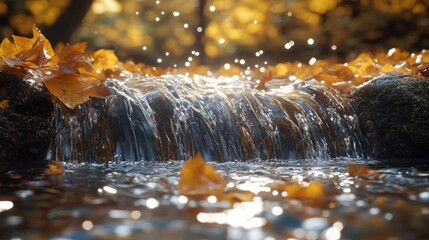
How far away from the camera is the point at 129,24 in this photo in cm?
998

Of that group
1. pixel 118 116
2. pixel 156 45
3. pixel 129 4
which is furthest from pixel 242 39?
pixel 118 116

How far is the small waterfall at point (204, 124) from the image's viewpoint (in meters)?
2.54

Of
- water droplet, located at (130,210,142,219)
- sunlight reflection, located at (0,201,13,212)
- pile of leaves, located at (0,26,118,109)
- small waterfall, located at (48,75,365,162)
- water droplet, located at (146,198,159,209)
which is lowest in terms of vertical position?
water droplet, located at (130,210,142,219)

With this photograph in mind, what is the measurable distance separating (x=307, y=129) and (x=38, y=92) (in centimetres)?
173

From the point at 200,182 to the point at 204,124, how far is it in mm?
1525

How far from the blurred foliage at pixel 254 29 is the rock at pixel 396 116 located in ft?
20.0

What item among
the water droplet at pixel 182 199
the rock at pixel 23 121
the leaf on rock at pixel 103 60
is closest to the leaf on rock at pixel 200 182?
the water droplet at pixel 182 199

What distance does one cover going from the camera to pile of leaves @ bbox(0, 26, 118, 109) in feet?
7.76

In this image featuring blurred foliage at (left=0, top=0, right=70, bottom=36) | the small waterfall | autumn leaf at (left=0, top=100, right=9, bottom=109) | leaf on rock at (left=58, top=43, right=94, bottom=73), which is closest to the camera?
autumn leaf at (left=0, top=100, right=9, bottom=109)

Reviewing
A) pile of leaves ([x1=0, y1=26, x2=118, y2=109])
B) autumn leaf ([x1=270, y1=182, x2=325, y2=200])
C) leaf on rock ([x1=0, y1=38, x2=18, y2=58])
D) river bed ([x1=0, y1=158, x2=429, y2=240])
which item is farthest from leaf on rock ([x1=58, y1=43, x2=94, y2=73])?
autumn leaf ([x1=270, y1=182, x2=325, y2=200])

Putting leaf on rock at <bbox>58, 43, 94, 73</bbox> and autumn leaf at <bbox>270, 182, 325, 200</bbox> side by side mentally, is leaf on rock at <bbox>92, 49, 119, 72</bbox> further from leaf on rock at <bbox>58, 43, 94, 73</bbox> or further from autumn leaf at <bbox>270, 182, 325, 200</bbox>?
autumn leaf at <bbox>270, 182, 325, 200</bbox>

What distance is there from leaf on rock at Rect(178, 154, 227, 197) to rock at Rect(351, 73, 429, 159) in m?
2.07

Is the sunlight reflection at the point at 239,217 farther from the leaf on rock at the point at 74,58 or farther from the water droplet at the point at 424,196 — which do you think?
the leaf on rock at the point at 74,58

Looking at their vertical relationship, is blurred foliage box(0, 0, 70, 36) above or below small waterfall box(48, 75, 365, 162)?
above
